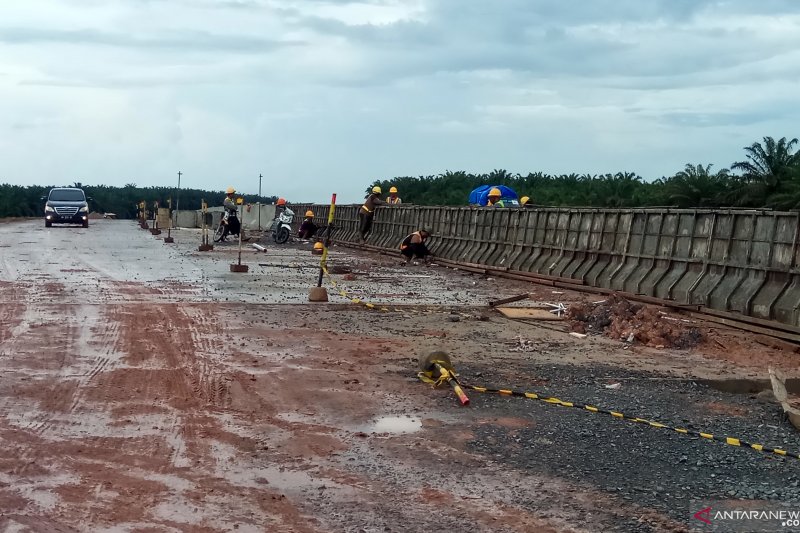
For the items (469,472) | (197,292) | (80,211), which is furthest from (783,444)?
(80,211)

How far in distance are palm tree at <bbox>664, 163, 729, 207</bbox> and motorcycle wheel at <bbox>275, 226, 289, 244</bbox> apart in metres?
16.5

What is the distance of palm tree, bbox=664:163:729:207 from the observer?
29797 mm

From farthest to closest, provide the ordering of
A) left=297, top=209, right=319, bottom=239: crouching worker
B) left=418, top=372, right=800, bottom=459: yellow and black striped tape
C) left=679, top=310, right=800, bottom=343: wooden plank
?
1. left=297, top=209, right=319, bottom=239: crouching worker
2. left=679, top=310, right=800, bottom=343: wooden plank
3. left=418, top=372, right=800, bottom=459: yellow and black striped tape

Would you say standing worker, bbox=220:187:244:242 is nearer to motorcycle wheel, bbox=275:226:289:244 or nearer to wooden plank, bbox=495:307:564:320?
motorcycle wheel, bbox=275:226:289:244

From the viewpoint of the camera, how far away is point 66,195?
48.0 m

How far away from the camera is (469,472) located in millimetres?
6105

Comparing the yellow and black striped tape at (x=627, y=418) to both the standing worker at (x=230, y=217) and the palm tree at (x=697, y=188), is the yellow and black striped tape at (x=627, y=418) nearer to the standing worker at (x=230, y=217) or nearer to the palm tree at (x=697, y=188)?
the palm tree at (x=697, y=188)

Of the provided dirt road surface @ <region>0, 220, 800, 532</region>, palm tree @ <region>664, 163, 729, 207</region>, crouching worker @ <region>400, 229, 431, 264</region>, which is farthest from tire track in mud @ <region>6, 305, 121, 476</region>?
palm tree @ <region>664, 163, 729, 207</region>

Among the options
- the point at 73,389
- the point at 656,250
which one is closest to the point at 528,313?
the point at 656,250

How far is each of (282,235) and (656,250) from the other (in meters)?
23.6

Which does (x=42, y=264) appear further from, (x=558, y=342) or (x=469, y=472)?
(x=469, y=472)

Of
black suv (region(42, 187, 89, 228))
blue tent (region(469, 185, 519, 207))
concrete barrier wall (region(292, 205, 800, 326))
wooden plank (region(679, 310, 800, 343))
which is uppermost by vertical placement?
blue tent (region(469, 185, 519, 207))

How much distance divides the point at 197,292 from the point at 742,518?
12988 mm

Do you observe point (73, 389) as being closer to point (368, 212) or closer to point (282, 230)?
point (368, 212)
